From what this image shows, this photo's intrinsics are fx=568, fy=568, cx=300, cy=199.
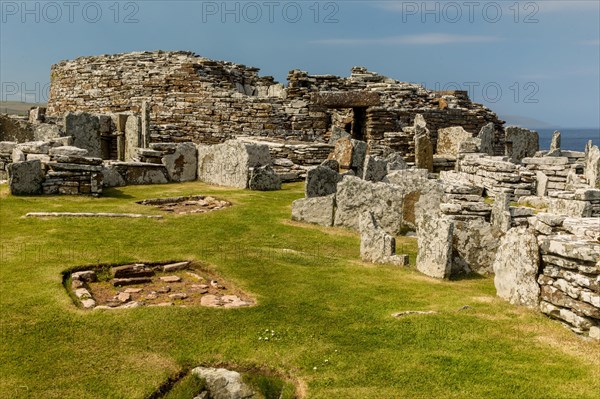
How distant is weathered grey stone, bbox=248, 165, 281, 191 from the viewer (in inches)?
707

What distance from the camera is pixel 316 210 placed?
13.1m

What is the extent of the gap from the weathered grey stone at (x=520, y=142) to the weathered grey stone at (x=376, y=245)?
60.8 ft

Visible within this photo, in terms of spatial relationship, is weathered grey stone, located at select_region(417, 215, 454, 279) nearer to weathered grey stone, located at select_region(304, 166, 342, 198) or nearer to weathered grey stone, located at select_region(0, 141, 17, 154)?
weathered grey stone, located at select_region(304, 166, 342, 198)

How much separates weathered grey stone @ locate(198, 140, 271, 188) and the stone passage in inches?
347

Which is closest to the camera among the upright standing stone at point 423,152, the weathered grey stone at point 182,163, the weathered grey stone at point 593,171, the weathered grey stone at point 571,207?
the weathered grey stone at point 571,207

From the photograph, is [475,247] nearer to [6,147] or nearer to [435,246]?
[435,246]

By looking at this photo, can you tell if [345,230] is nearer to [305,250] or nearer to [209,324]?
[305,250]

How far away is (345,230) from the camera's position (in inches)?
499

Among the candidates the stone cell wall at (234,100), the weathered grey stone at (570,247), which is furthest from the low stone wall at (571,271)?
the stone cell wall at (234,100)

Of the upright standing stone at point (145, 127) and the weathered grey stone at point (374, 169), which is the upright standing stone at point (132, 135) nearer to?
the upright standing stone at point (145, 127)

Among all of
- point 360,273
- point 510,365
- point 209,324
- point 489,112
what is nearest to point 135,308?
point 209,324

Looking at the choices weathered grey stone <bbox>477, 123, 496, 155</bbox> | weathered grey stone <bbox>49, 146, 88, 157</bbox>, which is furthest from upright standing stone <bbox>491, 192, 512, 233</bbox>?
weathered grey stone <bbox>477, 123, 496, 155</bbox>

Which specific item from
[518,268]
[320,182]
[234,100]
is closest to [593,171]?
[320,182]

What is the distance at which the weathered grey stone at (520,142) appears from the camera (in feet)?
87.6
